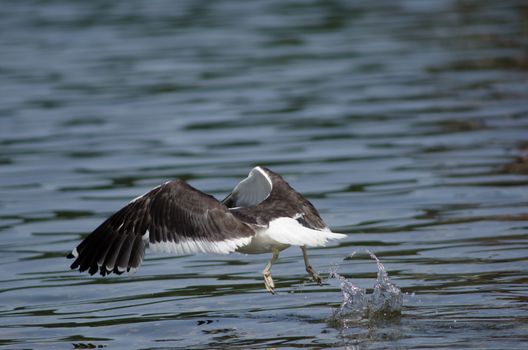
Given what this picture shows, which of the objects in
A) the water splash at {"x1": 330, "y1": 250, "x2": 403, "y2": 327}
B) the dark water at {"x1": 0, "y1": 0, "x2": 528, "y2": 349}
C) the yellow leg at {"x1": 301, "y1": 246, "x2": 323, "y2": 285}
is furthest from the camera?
the yellow leg at {"x1": 301, "y1": 246, "x2": 323, "y2": 285}

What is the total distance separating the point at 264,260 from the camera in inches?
490

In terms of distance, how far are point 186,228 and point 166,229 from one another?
174mm

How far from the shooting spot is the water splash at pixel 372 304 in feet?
32.1

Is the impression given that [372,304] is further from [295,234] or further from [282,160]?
[282,160]

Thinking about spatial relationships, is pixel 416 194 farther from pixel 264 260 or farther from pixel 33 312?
pixel 33 312

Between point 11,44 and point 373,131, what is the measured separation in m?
15.5

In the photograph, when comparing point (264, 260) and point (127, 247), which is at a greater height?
point (127, 247)

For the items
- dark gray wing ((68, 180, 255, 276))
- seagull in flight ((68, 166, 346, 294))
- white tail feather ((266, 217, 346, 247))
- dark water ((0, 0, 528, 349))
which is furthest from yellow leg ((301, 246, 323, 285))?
dark gray wing ((68, 180, 255, 276))

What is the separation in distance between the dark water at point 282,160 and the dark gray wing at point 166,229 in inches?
22.4

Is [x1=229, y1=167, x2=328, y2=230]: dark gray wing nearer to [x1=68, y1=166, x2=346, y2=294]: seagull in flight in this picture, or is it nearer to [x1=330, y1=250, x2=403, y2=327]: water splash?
[x1=68, y1=166, x2=346, y2=294]: seagull in flight

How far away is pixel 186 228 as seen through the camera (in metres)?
9.93

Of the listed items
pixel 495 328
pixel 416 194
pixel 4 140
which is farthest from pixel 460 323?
pixel 4 140

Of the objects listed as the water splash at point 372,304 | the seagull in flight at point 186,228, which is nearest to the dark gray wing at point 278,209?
the seagull in flight at point 186,228

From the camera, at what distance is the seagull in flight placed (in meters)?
9.77
